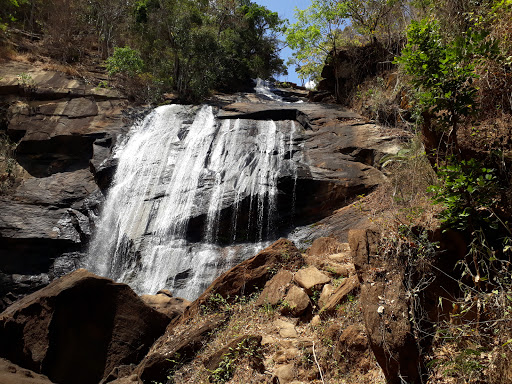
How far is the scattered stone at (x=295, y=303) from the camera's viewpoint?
529 cm

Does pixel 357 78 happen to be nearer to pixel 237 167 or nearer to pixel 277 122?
pixel 277 122

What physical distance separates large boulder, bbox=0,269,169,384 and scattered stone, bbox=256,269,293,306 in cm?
213

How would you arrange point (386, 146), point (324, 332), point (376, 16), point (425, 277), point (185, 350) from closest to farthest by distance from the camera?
point (425, 277), point (324, 332), point (185, 350), point (386, 146), point (376, 16)

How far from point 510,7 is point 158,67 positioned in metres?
17.7

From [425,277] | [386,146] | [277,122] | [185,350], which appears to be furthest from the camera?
[277,122]

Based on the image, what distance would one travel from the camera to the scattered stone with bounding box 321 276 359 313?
491 centimetres

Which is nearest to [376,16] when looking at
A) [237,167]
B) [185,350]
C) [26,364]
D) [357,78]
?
[357,78]

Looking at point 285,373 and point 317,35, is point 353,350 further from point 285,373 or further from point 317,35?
point 317,35

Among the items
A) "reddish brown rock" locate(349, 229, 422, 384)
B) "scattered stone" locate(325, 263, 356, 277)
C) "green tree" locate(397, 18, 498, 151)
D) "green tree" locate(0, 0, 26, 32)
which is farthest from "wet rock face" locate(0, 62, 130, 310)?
"green tree" locate(397, 18, 498, 151)

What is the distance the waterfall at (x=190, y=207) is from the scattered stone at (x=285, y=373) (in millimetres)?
5620

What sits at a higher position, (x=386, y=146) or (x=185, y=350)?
Answer: (x=386, y=146)

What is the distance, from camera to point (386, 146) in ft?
36.9

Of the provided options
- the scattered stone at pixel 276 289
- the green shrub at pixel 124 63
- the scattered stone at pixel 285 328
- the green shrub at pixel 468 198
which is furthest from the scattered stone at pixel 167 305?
the green shrub at pixel 124 63

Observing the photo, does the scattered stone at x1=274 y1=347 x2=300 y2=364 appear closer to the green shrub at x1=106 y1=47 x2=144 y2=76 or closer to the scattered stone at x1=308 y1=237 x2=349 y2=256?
the scattered stone at x1=308 y1=237 x2=349 y2=256
